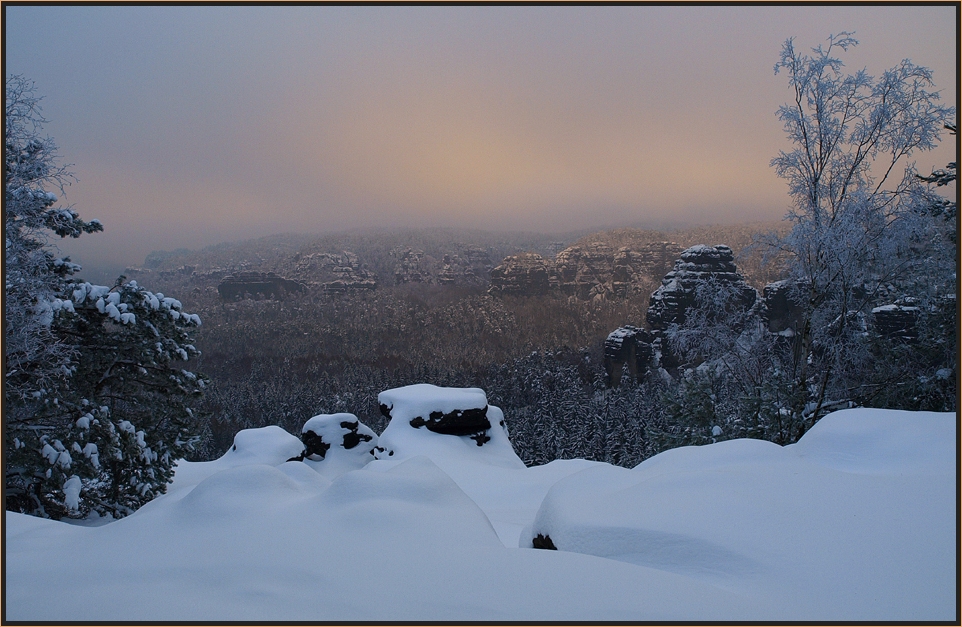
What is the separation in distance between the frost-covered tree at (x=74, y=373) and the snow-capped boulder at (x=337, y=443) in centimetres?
1103

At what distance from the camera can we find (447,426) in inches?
786

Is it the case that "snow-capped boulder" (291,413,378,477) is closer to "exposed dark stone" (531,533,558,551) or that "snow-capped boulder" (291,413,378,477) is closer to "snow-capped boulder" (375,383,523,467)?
"snow-capped boulder" (375,383,523,467)

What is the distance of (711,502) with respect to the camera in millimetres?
3561

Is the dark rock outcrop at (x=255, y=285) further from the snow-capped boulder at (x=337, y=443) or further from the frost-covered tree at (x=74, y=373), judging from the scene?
the frost-covered tree at (x=74, y=373)

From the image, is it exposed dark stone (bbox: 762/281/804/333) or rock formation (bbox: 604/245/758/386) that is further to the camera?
rock formation (bbox: 604/245/758/386)

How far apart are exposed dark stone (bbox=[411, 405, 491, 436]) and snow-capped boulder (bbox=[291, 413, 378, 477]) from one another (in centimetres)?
300

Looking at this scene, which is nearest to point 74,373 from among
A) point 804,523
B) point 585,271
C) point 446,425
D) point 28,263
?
point 28,263

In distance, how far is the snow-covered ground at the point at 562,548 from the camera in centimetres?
247

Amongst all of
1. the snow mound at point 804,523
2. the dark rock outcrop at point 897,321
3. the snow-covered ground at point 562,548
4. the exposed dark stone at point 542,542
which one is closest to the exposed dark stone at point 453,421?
the dark rock outcrop at point 897,321

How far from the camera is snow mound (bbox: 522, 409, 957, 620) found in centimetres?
255

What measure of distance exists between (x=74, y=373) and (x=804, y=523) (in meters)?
10.7

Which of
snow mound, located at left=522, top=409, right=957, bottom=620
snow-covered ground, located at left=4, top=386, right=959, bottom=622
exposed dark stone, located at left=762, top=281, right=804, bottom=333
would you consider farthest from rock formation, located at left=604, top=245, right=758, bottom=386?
snow-covered ground, located at left=4, top=386, right=959, bottom=622

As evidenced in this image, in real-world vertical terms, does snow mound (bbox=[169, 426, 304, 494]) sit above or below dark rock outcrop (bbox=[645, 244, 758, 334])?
below

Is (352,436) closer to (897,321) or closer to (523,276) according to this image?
(897,321)
